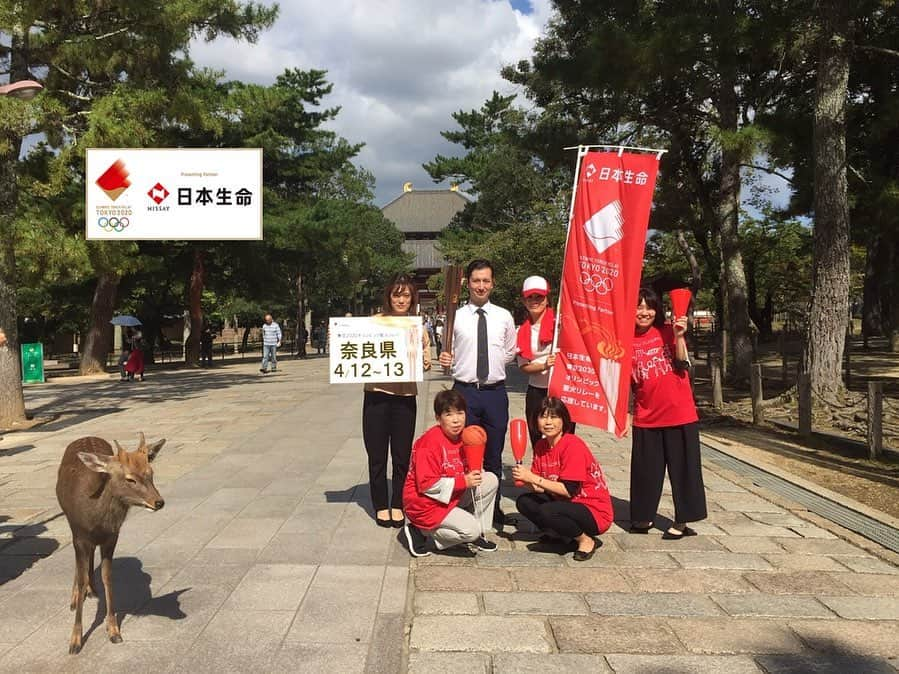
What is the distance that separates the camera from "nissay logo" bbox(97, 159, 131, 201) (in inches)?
453

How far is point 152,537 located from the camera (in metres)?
4.64

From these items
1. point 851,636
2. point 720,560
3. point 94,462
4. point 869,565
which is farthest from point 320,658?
point 869,565

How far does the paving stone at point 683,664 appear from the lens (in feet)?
9.22

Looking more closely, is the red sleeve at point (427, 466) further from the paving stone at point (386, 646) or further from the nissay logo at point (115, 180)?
the nissay logo at point (115, 180)

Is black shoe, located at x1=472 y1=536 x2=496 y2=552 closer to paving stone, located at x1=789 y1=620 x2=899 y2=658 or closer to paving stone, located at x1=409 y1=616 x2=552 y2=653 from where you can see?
paving stone, located at x1=409 y1=616 x2=552 y2=653

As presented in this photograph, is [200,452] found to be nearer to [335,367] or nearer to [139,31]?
[335,367]

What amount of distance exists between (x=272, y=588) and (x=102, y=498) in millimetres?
1110

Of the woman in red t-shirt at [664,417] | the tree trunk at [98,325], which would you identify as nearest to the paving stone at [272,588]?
the woman in red t-shirt at [664,417]

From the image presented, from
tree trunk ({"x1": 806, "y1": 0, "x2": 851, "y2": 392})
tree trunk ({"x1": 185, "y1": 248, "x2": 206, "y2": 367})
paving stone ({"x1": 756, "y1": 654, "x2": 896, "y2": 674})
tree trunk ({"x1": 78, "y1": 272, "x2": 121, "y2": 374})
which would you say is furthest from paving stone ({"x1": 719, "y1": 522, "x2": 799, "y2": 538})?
tree trunk ({"x1": 185, "y1": 248, "x2": 206, "y2": 367})

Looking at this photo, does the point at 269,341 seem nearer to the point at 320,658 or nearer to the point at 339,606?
the point at 339,606

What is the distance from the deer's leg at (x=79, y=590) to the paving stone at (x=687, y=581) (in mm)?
2645

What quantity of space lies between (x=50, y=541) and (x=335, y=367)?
2.20 m

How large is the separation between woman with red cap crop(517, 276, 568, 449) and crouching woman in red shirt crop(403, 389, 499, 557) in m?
0.69

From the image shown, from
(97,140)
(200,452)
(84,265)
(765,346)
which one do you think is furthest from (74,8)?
(765,346)
